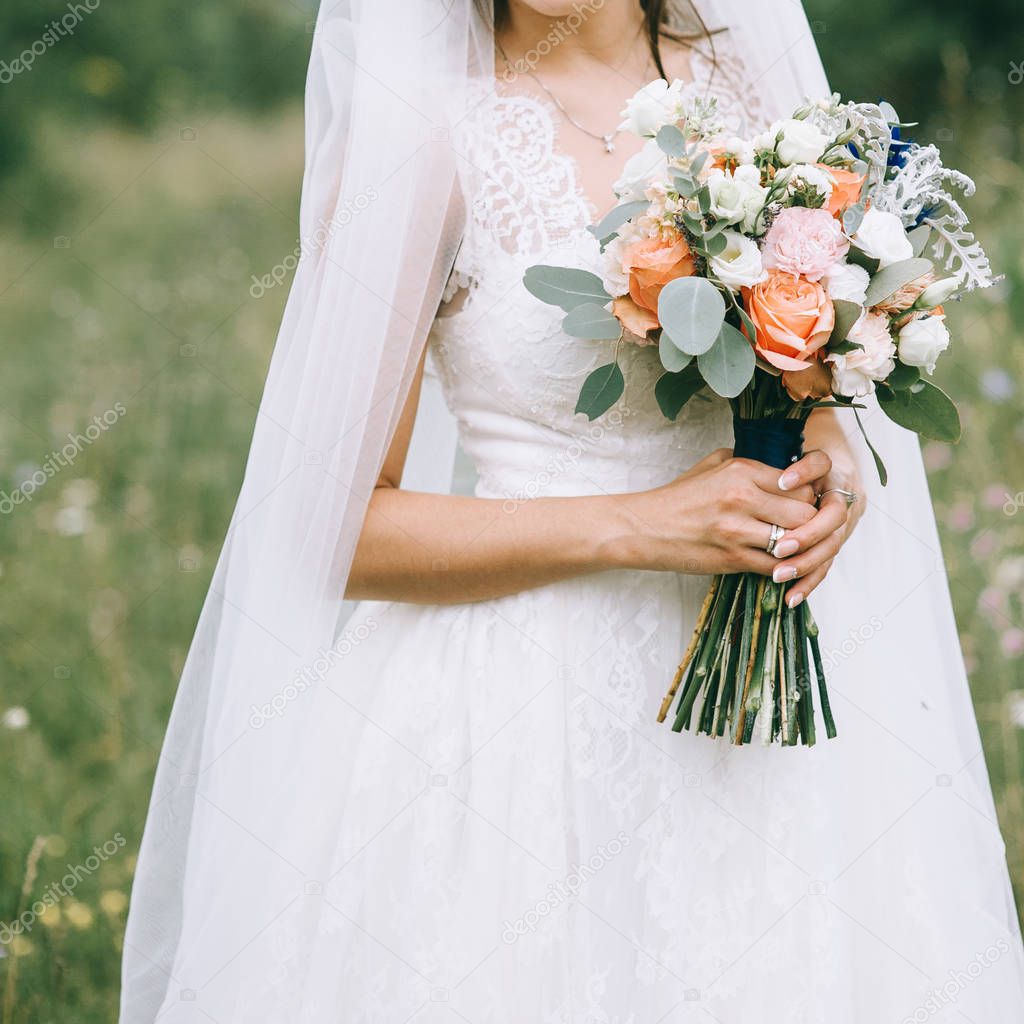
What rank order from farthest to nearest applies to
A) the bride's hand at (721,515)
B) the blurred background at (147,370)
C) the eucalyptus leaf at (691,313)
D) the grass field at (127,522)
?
the blurred background at (147,370) → the grass field at (127,522) → the bride's hand at (721,515) → the eucalyptus leaf at (691,313)

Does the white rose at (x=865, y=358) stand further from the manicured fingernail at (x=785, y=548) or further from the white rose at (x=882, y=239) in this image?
the manicured fingernail at (x=785, y=548)

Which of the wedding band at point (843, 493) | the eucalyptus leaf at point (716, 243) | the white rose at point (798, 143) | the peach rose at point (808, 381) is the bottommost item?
the wedding band at point (843, 493)

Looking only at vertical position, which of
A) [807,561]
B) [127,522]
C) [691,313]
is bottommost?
[127,522]

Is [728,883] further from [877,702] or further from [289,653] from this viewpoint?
[289,653]

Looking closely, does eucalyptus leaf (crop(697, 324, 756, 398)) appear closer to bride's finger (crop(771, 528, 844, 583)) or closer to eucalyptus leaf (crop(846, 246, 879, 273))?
eucalyptus leaf (crop(846, 246, 879, 273))

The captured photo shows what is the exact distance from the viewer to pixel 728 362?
1.58 m

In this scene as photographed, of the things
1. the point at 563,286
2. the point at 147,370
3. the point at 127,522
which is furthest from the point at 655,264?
the point at 147,370

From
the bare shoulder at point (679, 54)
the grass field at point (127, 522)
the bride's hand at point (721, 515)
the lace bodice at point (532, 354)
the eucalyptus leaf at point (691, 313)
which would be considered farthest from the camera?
the grass field at point (127, 522)

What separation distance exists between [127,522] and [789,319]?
3.64m

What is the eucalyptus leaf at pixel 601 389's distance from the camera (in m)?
1.74

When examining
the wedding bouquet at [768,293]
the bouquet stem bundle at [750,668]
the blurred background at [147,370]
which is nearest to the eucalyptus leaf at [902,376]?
the wedding bouquet at [768,293]

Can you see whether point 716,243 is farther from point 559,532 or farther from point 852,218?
point 559,532

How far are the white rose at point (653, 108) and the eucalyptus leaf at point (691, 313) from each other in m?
0.23

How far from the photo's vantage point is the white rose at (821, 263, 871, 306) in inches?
62.7
